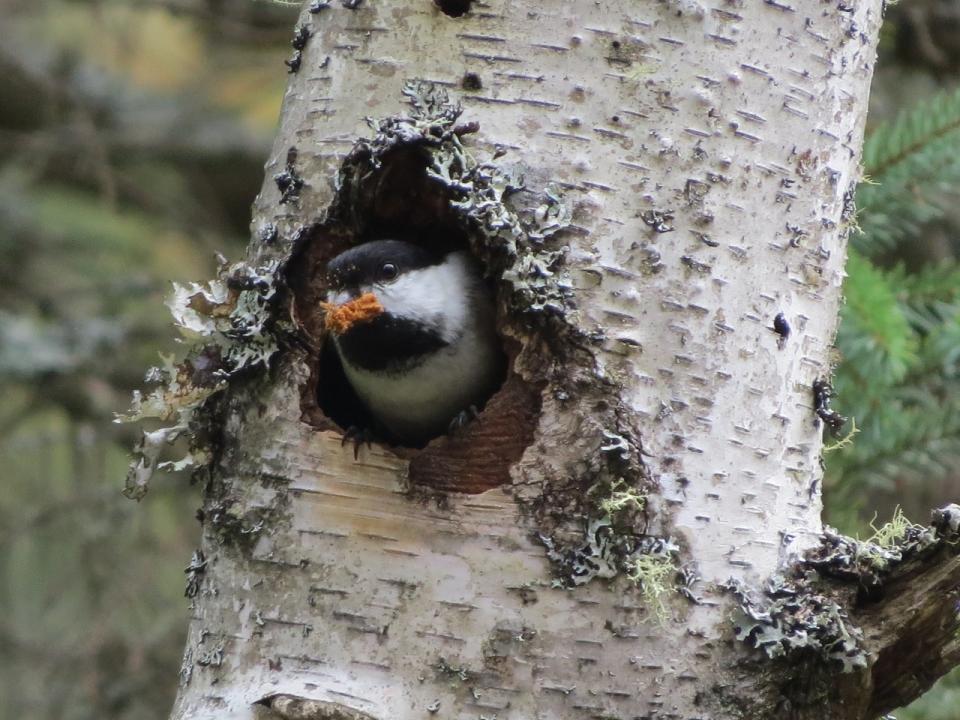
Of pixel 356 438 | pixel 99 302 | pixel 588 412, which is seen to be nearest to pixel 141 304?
pixel 99 302

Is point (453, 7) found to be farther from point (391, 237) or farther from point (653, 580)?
point (653, 580)

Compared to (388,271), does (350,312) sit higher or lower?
lower

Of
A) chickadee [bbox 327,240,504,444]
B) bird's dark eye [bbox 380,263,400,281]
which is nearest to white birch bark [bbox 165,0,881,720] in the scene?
bird's dark eye [bbox 380,263,400,281]

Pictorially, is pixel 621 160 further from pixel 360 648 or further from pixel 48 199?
pixel 48 199

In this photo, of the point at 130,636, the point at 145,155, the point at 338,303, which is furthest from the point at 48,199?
the point at 338,303

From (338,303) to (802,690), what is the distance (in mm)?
1025

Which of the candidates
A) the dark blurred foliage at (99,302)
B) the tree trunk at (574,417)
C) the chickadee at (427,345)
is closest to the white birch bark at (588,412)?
the tree trunk at (574,417)

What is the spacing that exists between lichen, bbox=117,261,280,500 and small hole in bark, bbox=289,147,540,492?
7 cm

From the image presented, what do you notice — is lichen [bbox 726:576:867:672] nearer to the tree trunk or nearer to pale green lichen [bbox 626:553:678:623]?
the tree trunk

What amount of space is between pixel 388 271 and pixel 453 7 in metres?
0.56

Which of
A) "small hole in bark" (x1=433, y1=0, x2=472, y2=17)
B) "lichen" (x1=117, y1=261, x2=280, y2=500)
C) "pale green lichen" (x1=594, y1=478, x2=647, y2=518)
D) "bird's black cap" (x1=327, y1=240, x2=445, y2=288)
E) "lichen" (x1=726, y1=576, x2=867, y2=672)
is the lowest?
"lichen" (x1=726, y1=576, x2=867, y2=672)

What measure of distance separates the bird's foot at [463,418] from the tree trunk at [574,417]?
16cm

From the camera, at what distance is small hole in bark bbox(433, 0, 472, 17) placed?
1.97 m

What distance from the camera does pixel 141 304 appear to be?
4.07 m
